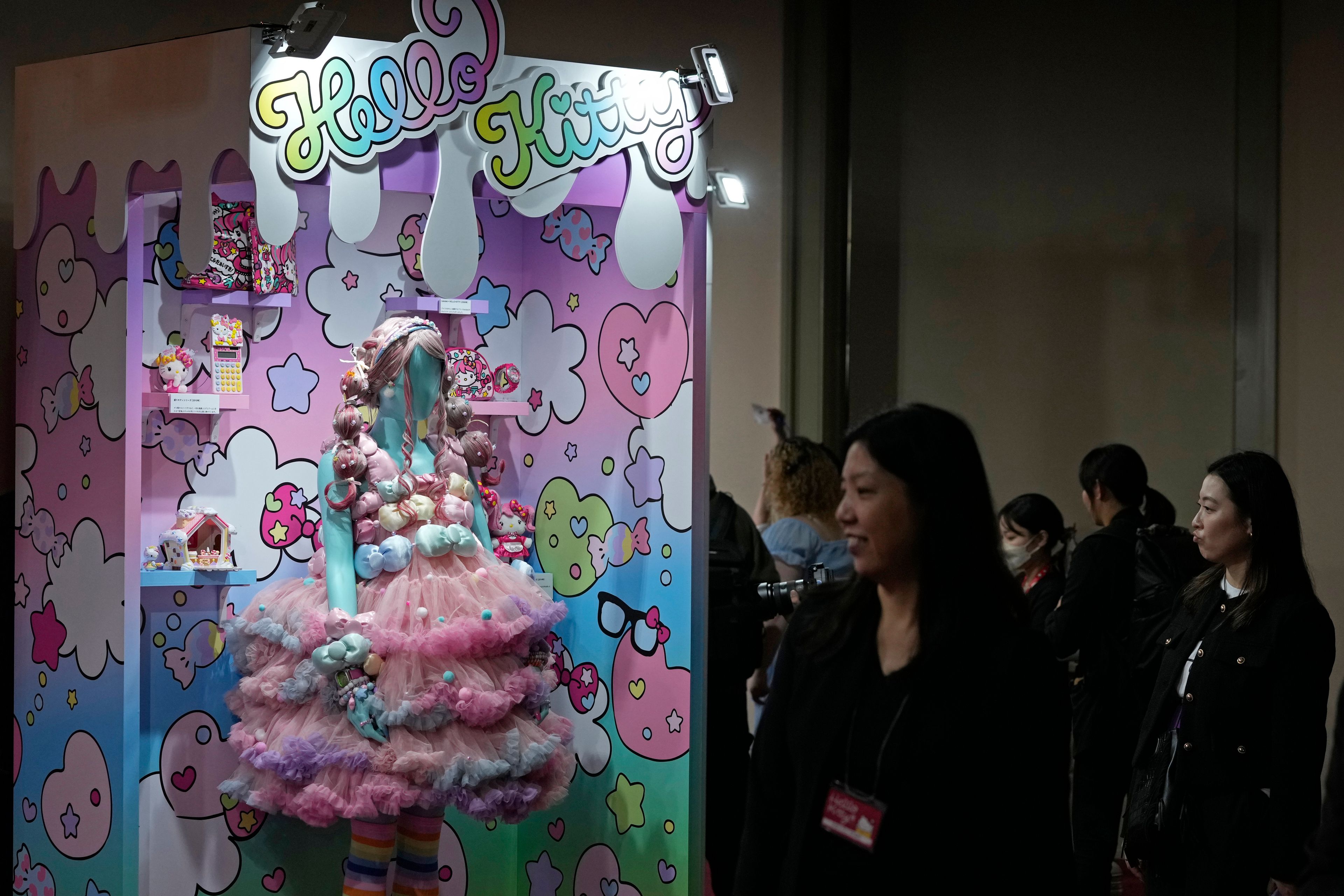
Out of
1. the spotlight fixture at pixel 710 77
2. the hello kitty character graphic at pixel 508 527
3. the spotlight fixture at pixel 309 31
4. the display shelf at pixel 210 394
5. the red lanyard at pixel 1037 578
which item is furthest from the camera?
the red lanyard at pixel 1037 578

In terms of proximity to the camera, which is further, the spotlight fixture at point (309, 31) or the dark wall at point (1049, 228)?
the dark wall at point (1049, 228)

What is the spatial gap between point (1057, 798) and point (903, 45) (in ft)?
15.9

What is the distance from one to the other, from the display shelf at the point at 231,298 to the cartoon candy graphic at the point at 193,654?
928mm

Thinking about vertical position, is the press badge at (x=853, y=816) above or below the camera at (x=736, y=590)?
below

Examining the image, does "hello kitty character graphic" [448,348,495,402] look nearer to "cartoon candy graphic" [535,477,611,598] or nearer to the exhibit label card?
"cartoon candy graphic" [535,477,611,598]

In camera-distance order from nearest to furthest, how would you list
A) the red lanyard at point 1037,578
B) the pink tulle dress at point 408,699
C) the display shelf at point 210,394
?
the pink tulle dress at point 408,699 < the display shelf at point 210,394 < the red lanyard at point 1037,578

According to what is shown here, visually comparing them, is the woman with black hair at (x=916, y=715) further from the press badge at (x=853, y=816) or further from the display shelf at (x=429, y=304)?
the display shelf at (x=429, y=304)

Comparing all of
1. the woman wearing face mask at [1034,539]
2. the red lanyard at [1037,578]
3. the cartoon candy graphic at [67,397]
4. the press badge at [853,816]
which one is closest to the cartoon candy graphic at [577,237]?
the cartoon candy graphic at [67,397]

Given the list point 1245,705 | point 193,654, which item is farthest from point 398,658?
point 1245,705

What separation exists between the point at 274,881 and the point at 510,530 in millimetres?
1261

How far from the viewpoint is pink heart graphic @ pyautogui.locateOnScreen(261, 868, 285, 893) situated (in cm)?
416

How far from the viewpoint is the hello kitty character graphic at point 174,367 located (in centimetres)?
393

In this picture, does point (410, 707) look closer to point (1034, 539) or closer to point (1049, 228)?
point (1034, 539)

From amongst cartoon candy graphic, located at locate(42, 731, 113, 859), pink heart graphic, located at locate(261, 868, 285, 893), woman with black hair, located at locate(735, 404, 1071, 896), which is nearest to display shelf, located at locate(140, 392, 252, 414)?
cartoon candy graphic, located at locate(42, 731, 113, 859)
